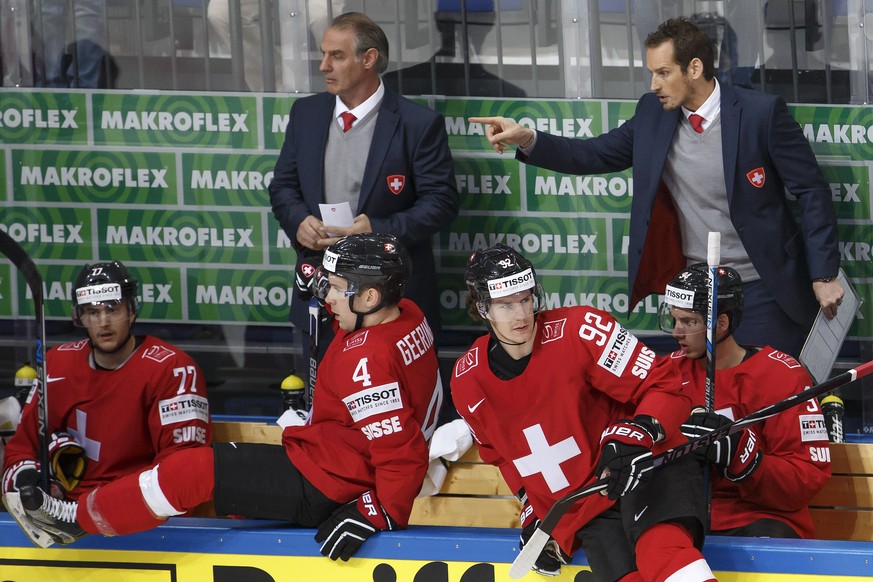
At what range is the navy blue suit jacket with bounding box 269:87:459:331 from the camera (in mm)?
4008

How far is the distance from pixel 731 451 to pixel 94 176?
9.17 feet

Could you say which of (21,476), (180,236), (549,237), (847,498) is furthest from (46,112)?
(847,498)

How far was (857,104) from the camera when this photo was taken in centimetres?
431

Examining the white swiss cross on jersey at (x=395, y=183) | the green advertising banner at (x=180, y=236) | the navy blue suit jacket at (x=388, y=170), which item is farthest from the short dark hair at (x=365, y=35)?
the green advertising banner at (x=180, y=236)

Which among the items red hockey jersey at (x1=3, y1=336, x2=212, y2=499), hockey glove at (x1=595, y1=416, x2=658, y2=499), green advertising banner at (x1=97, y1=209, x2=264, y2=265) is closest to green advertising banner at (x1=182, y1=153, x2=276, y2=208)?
green advertising banner at (x1=97, y1=209, x2=264, y2=265)

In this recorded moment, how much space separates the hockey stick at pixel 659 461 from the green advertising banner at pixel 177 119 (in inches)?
94.8

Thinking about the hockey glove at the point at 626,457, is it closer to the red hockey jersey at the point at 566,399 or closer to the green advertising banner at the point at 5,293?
the red hockey jersey at the point at 566,399

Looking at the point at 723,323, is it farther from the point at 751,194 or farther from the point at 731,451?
the point at 751,194


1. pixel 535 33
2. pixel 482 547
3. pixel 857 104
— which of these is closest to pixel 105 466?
pixel 482 547

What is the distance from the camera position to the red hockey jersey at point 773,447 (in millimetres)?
2959

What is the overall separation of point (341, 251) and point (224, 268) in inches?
67.5

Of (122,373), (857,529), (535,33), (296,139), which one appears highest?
(535,33)

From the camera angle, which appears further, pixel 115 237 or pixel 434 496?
pixel 115 237

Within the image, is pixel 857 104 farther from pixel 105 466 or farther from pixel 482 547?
pixel 105 466
